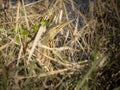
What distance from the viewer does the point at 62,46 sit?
1.68 meters

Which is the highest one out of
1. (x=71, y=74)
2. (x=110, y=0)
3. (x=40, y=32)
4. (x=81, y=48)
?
(x=110, y=0)

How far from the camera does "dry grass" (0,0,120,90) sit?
1433 mm

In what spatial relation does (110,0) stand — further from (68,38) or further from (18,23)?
(18,23)

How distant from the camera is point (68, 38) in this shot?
1.73 m

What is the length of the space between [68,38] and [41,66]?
289 mm

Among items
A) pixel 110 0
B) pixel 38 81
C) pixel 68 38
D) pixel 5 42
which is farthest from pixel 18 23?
pixel 110 0

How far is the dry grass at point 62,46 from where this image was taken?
1.43m

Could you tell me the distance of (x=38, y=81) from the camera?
56.1 inches

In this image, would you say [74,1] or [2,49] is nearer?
[2,49]

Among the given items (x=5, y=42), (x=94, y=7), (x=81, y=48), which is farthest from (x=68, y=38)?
(x=5, y=42)

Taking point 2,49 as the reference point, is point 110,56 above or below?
below

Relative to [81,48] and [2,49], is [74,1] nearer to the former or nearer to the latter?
[81,48]

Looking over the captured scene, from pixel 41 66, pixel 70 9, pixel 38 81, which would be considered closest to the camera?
pixel 38 81

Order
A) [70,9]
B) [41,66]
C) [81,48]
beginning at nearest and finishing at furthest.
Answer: [41,66], [81,48], [70,9]
